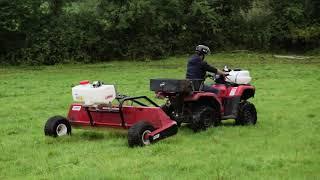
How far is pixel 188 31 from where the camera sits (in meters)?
37.3

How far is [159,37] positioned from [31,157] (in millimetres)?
27657

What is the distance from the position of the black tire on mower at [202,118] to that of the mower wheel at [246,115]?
2.79ft

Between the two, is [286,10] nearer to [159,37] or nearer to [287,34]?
[287,34]

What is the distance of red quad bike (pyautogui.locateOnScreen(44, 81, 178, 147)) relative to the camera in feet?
31.5

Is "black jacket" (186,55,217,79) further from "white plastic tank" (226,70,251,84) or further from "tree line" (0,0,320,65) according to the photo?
"tree line" (0,0,320,65)

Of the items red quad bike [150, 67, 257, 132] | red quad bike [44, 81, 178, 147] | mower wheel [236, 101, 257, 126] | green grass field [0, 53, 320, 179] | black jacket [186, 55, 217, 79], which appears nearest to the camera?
green grass field [0, 53, 320, 179]

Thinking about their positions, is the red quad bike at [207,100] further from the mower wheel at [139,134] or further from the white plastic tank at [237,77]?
the mower wheel at [139,134]

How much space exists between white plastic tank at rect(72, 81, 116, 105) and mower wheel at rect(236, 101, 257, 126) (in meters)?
3.16

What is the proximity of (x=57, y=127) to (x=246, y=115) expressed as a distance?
401cm

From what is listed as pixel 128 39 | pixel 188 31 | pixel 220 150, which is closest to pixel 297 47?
pixel 188 31

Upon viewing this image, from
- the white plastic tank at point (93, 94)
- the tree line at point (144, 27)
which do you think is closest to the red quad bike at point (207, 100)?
the white plastic tank at point (93, 94)

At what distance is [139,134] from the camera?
945cm

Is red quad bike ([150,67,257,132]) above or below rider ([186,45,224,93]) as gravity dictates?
below

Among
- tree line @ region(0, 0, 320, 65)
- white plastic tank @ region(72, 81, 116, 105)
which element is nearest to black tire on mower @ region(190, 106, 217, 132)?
white plastic tank @ region(72, 81, 116, 105)
